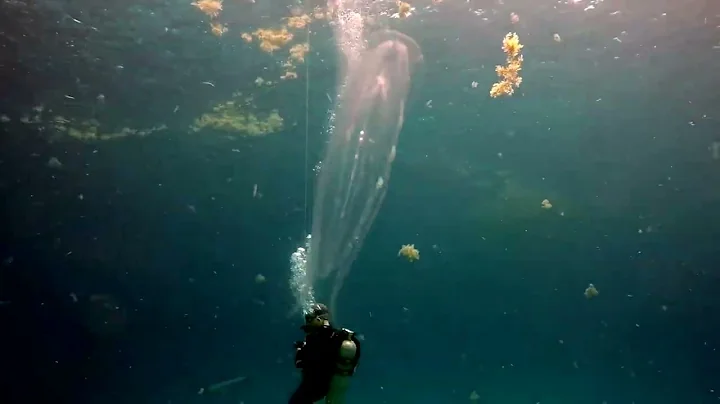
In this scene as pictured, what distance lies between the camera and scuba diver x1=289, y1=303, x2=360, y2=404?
14.7ft

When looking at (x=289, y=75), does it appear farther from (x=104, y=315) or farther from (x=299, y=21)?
(x=104, y=315)

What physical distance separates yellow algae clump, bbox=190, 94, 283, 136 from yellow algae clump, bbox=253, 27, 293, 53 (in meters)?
2.73

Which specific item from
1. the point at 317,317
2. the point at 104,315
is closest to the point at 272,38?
the point at 317,317

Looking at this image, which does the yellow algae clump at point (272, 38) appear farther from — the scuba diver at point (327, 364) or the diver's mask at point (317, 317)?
the scuba diver at point (327, 364)

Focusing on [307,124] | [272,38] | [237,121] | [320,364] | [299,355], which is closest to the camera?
[320,364]

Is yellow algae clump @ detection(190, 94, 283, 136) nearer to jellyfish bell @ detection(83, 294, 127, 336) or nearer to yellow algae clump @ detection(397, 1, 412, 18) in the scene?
yellow algae clump @ detection(397, 1, 412, 18)

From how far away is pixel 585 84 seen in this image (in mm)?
20062

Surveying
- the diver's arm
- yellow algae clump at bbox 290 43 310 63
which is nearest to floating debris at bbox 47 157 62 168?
yellow algae clump at bbox 290 43 310 63

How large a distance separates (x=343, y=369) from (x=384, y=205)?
20202 millimetres

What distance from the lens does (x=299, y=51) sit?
17.6 m

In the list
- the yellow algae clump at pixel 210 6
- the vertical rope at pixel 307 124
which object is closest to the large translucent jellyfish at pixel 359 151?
the vertical rope at pixel 307 124

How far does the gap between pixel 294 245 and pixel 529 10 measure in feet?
47.6

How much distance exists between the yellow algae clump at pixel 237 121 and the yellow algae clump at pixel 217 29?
2797 millimetres

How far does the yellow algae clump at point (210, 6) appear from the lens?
15.9 meters
